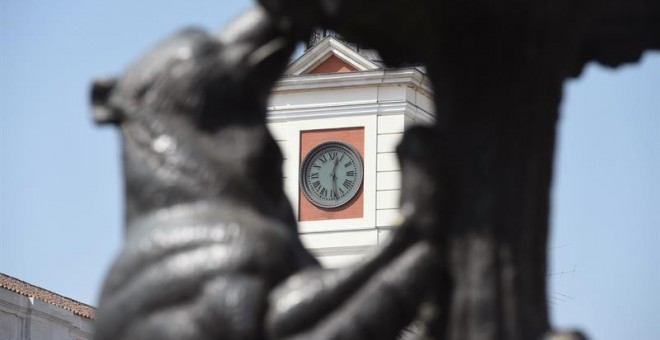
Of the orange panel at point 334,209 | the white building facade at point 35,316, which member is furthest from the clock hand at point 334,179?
the white building facade at point 35,316

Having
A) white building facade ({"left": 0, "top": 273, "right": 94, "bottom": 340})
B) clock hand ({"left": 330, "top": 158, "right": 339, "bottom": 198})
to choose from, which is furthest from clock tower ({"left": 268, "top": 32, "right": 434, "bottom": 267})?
white building facade ({"left": 0, "top": 273, "right": 94, "bottom": 340})

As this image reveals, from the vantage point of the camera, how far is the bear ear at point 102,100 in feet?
15.6

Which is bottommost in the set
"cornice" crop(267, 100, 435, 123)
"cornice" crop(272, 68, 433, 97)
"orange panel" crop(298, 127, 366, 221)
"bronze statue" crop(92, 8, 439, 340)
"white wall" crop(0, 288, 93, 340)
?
"white wall" crop(0, 288, 93, 340)

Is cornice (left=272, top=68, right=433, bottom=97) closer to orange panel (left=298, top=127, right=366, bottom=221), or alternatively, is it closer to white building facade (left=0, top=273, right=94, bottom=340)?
orange panel (left=298, top=127, right=366, bottom=221)

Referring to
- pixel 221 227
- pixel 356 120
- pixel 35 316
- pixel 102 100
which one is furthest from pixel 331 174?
pixel 221 227

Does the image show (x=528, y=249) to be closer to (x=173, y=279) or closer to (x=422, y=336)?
(x=422, y=336)

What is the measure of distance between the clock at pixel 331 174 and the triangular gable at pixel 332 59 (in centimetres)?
172

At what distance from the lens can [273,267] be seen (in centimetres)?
441

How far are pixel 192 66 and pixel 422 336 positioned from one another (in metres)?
0.88

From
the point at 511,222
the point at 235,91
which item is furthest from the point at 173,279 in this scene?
the point at 511,222

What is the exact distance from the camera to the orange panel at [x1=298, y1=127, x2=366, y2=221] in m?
40.6

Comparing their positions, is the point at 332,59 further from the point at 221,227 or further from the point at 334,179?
the point at 221,227

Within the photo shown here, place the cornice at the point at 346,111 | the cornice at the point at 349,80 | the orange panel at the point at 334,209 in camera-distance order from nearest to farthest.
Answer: the cornice at the point at 349,80 → the cornice at the point at 346,111 → the orange panel at the point at 334,209

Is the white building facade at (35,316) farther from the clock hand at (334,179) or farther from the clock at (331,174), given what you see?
the clock hand at (334,179)
